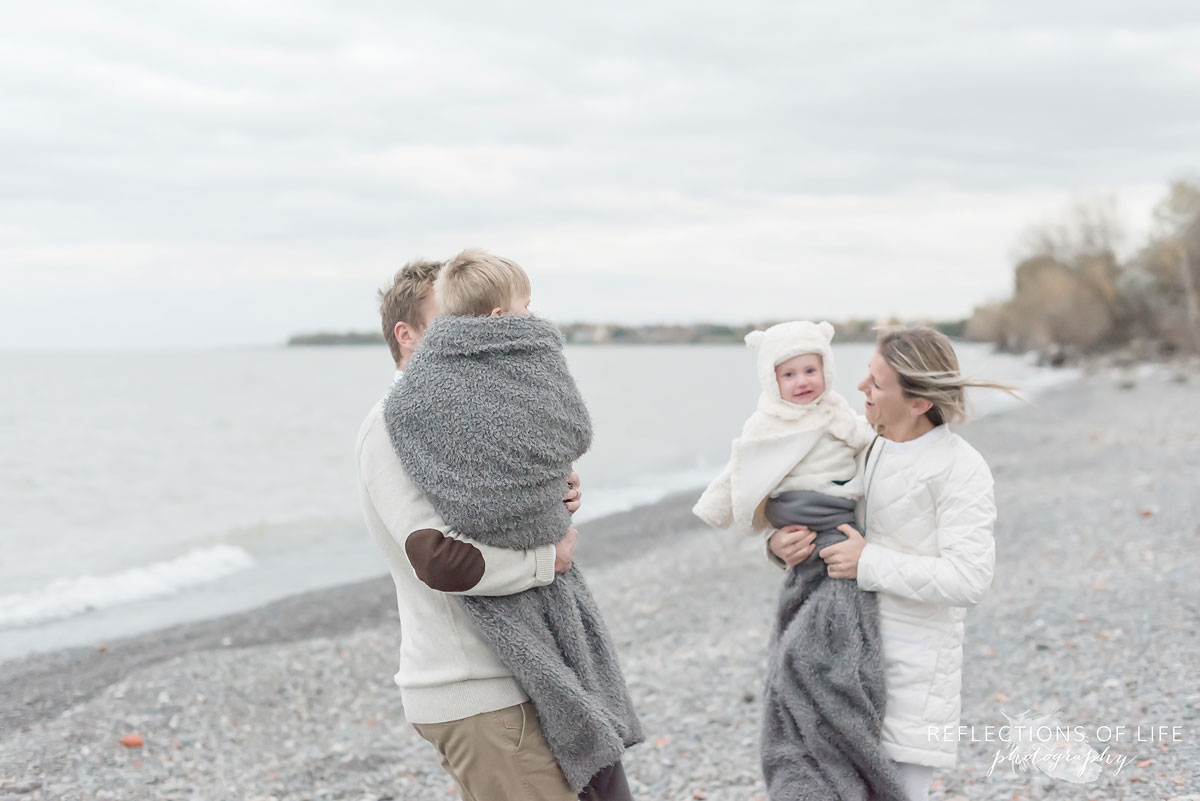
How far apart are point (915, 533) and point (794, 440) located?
47 centimetres

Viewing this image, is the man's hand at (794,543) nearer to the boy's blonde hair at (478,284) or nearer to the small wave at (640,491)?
the boy's blonde hair at (478,284)

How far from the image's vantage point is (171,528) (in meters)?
18.6

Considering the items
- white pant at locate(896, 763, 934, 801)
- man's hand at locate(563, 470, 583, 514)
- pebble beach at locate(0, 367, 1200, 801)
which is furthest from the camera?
pebble beach at locate(0, 367, 1200, 801)

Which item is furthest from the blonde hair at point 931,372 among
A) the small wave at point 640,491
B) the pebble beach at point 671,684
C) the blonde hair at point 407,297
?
the small wave at point 640,491

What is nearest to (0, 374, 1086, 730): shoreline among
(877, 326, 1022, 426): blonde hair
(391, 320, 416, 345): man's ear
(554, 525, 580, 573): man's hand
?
(877, 326, 1022, 426): blonde hair

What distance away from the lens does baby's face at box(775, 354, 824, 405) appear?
3.01 meters

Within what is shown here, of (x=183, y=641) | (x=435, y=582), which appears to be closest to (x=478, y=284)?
(x=435, y=582)

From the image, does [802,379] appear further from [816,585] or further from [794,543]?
[816,585]

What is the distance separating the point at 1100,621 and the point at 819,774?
5.14 meters

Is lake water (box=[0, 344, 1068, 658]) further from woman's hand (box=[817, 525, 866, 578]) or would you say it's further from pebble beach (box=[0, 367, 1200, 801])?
pebble beach (box=[0, 367, 1200, 801])

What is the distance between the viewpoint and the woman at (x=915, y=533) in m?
2.90

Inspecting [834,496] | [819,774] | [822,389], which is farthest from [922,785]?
[822,389]

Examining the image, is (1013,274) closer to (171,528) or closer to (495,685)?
(171,528)

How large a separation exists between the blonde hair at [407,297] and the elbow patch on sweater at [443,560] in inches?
27.8
